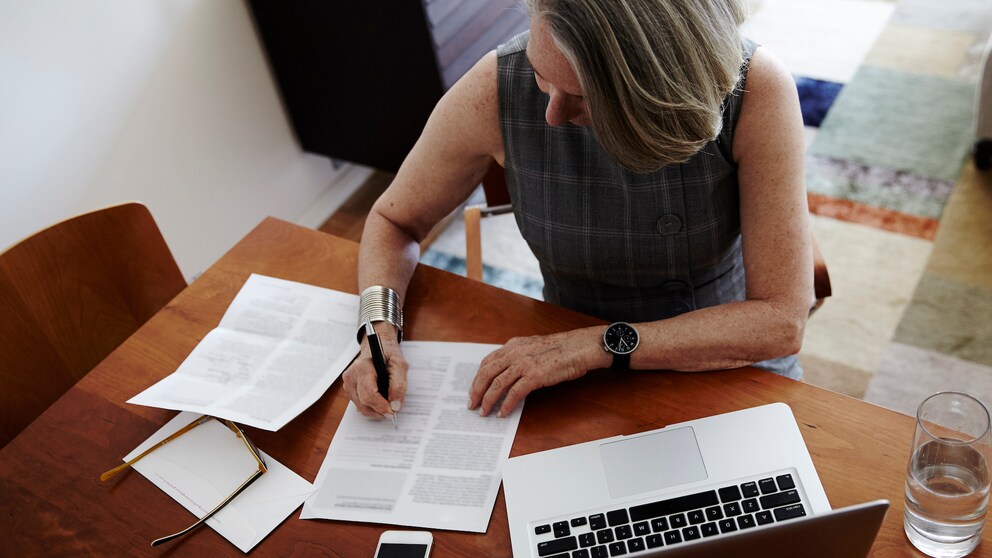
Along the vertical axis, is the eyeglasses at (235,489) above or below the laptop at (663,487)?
above

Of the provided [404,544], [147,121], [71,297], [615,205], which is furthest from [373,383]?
[147,121]

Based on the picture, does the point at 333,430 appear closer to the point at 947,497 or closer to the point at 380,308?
the point at 380,308

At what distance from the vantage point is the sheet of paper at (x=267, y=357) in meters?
1.09

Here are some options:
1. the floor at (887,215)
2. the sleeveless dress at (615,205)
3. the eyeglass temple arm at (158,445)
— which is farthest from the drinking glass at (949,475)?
the floor at (887,215)

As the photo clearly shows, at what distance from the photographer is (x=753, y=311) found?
1100 mm

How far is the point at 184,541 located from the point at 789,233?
880 millimetres

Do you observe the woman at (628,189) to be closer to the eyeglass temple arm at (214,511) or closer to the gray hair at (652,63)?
the gray hair at (652,63)

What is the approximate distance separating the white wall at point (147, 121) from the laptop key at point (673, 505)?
5.63ft

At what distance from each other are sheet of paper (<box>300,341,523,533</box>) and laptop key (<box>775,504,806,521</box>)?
0.32 metres

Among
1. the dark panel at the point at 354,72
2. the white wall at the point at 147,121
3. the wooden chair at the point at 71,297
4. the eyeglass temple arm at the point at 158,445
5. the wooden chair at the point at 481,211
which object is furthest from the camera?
the dark panel at the point at 354,72

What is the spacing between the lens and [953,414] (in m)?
0.82

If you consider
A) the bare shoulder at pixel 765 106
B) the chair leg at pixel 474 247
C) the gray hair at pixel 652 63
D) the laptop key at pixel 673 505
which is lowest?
the chair leg at pixel 474 247

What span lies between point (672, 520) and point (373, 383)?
42 centimetres

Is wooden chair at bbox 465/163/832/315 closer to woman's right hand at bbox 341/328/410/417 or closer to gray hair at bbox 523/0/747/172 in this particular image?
woman's right hand at bbox 341/328/410/417
